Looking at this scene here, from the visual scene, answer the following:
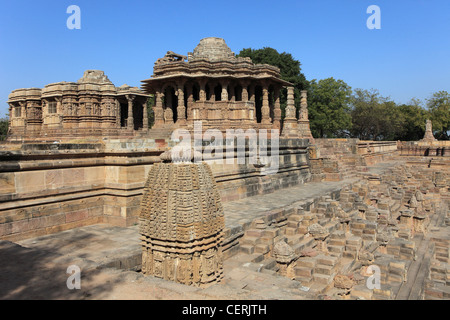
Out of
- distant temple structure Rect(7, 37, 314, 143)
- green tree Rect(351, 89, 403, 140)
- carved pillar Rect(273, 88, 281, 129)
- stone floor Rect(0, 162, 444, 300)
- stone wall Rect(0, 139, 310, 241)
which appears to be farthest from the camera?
green tree Rect(351, 89, 403, 140)

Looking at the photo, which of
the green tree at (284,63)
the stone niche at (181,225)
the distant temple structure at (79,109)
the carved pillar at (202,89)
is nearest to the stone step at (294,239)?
the stone niche at (181,225)

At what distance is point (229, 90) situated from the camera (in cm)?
2206

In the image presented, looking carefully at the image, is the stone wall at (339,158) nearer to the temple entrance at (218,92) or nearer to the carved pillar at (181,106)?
the temple entrance at (218,92)

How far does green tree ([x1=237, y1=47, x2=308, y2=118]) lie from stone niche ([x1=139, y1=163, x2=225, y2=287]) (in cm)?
3039

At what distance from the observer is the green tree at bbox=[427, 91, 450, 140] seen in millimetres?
47625

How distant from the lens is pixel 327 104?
39.6 meters

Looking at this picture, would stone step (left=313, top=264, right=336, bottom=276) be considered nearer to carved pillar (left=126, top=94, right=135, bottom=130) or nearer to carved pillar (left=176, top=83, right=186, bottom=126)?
carved pillar (left=176, top=83, right=186, bottom=126)

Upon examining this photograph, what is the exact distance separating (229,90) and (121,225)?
630 inches

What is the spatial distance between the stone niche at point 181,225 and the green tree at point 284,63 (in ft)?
99.7

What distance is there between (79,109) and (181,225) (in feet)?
73.1

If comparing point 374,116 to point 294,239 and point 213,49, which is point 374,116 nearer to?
point 213,49

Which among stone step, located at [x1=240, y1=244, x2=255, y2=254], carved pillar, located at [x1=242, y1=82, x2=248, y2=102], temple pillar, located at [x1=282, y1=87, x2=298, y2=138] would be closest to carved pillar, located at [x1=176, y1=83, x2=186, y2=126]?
carved pillar, located at [x1=242, y1=82, x2=248, y2=102]

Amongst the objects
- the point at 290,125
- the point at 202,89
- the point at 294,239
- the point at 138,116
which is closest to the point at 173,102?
the point at 202,89

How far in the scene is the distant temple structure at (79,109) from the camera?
23.9 metres
